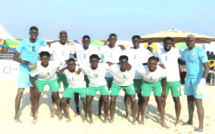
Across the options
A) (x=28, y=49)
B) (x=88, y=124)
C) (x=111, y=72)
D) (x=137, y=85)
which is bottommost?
(x=88, y=124)

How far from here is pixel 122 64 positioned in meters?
5.76

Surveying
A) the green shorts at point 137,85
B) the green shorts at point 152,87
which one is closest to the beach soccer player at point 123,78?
the green shorts at point 152,87

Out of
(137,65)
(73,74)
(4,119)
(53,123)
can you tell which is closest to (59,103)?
(53,123)

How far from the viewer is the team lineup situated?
5.68 metres

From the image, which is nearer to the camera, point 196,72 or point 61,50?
point 196,72

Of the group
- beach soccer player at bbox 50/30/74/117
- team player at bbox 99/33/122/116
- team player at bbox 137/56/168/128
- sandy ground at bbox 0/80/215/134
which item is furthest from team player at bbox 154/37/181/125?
beach soccer player at bbox 50/30/74/117

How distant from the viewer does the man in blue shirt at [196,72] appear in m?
5.20

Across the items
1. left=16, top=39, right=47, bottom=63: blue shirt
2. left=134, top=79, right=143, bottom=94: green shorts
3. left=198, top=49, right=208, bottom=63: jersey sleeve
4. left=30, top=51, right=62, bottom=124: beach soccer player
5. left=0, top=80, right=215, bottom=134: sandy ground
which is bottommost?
left=0, top=80, right=215, bottom=134: sandy ground

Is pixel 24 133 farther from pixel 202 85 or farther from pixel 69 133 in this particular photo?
pixel 202 85

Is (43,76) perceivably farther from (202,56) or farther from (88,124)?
(202,56)

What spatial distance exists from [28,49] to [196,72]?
13.9 feet

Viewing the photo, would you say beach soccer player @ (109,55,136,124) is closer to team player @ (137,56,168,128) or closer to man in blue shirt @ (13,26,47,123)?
team player @ (137,56,168,128)

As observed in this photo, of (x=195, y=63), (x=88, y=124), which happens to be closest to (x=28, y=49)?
(x=88, y=124)

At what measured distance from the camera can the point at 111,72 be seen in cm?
607
